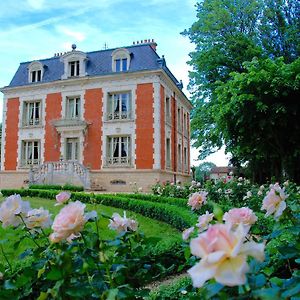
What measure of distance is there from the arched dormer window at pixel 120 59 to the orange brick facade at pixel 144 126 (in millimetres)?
1841

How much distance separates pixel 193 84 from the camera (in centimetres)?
2186

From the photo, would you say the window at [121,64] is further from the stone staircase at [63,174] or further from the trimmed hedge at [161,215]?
the trimmed hedge at [161,215]

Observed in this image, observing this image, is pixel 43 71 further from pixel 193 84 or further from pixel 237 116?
pixel 237 116

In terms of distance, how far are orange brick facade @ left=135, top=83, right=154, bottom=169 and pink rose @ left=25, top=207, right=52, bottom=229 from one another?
60.2 ft

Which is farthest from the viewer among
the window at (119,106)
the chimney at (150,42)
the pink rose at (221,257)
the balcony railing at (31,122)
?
the chimney at (150,42)

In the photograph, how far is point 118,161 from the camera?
2130 cm

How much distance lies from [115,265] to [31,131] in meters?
22.9

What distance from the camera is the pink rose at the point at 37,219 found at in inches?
77.5

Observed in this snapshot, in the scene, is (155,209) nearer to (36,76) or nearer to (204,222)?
(204,222)

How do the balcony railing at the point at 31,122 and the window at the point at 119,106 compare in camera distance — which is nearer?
the window at the point at 119,106

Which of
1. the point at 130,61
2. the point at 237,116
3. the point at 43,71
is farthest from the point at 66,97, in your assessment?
the point at 237,116

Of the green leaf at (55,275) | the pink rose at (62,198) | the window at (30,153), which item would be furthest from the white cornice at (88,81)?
the green leaf at (55,275)

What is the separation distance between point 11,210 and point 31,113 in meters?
23.4

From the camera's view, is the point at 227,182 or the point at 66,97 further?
the point at 66,97
